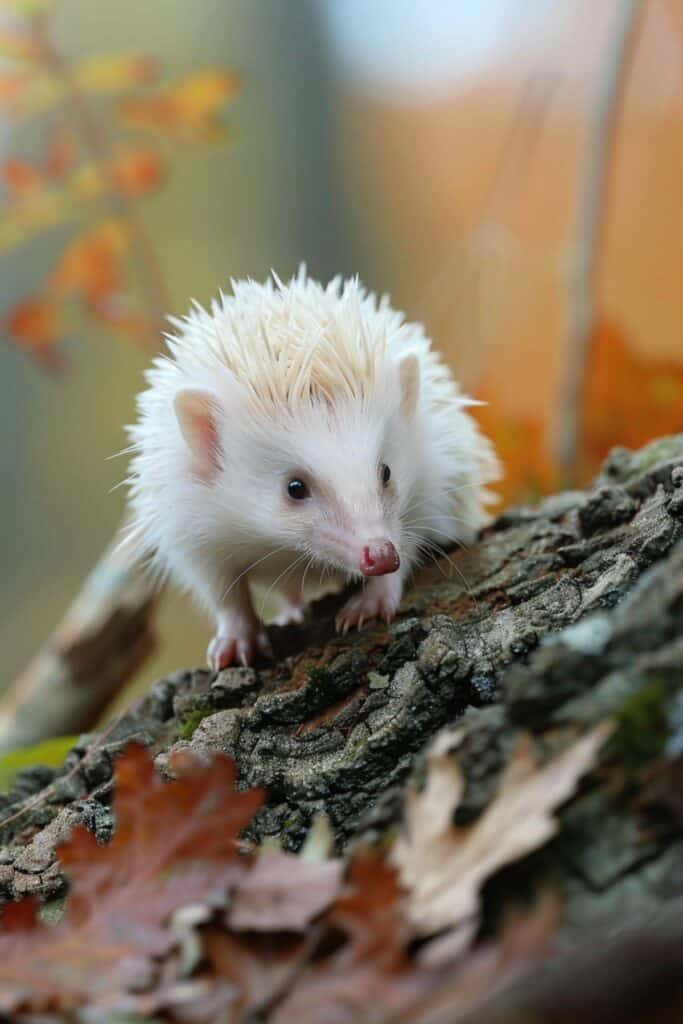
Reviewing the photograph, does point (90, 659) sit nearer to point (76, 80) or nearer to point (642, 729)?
point (642, 729)

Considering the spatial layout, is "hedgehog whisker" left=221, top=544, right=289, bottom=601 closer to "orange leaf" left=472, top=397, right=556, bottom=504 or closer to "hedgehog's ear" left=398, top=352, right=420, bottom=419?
"hedgehog's ear" left=398, top=352, right=420, bottom=419

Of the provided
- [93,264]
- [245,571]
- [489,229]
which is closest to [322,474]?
[245,571]

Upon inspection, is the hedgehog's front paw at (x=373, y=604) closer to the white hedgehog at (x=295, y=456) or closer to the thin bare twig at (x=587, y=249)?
the white hedgehog at (x=295, y=456)

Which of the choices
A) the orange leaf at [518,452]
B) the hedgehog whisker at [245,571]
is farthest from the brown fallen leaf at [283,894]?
the orange leaf at [518,452]

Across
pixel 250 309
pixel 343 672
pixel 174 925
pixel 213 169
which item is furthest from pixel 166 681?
pixel 213 169

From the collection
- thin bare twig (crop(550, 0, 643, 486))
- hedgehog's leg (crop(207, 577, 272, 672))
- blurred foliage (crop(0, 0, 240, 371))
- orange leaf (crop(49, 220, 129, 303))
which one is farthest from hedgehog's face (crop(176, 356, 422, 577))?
orange leaf (crop(49, 220, 129, 303))

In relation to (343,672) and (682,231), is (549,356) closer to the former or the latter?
(682,231)
